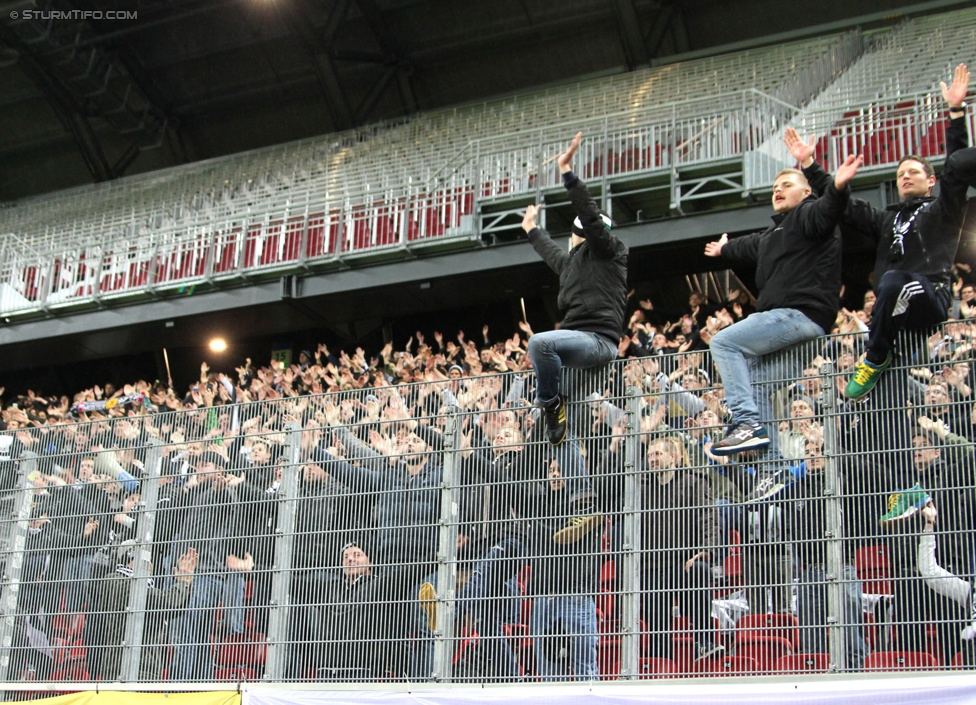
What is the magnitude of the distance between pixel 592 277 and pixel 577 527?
1.81 m

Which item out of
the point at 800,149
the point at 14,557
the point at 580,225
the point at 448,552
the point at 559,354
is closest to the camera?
the point at 800,149

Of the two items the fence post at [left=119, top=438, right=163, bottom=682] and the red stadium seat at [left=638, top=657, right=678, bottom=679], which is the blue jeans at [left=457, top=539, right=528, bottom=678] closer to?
the red stadium seat at [left=638, top=657, right=678, bottom=679]

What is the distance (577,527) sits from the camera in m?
7.60

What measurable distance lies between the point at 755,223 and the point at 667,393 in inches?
266

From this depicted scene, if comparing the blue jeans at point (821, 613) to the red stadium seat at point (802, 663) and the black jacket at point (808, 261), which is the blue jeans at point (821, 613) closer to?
the red stadium seat at point (802, 663)

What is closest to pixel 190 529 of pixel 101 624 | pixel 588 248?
pixel 101 624

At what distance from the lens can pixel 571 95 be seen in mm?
21641

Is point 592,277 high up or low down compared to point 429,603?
up

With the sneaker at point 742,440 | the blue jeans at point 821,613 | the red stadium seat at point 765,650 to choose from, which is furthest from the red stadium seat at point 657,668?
the sneaker at point 742,440

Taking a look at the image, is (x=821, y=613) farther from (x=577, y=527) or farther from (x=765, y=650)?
(x=577, y=527)

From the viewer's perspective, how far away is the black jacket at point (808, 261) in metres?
7.47

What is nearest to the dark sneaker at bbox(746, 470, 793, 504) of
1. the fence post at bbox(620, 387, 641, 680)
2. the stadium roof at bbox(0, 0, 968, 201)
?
the fence post at bbox(620, 387, 641, 680)

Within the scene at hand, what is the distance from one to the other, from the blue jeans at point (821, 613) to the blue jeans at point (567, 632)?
4.18 ft

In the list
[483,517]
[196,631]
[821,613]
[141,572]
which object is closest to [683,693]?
[821,613]
